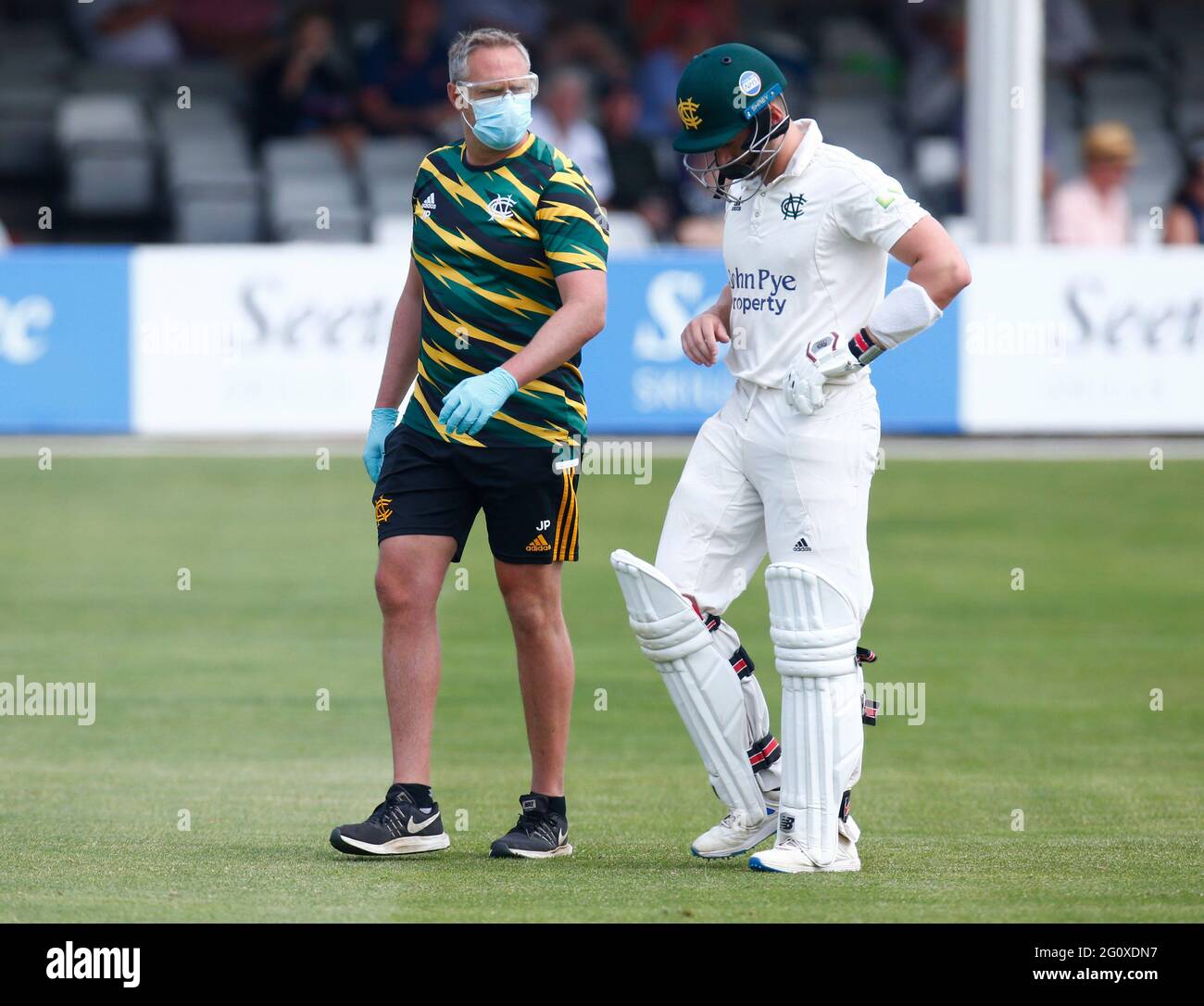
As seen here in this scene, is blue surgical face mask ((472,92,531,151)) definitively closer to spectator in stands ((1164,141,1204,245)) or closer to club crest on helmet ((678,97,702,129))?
club crest on helmet ((678,97,702,129))

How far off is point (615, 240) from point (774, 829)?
37.9ft

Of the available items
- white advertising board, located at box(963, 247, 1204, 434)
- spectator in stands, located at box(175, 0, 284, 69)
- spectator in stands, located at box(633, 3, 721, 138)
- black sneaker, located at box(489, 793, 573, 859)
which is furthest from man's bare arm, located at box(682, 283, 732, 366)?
spectator in stands, located at box(175, 0, 284, 69)

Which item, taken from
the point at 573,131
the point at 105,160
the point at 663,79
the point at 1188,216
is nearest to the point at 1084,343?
the point at 1188,216

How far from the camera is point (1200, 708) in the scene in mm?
8781

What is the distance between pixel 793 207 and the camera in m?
5.74

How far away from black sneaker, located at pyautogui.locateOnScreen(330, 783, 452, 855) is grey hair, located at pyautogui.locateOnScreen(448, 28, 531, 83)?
2007mm

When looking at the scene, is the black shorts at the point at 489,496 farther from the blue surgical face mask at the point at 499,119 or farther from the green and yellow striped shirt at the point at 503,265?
the blue surgical face mask at the point at 499,119

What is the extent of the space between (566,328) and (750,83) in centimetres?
82

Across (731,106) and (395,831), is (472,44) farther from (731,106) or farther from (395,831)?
(395,831)

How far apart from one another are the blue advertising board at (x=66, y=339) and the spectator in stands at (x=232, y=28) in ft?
27.1

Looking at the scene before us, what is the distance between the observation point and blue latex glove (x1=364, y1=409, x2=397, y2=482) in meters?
6.36

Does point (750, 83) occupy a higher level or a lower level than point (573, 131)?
lower
